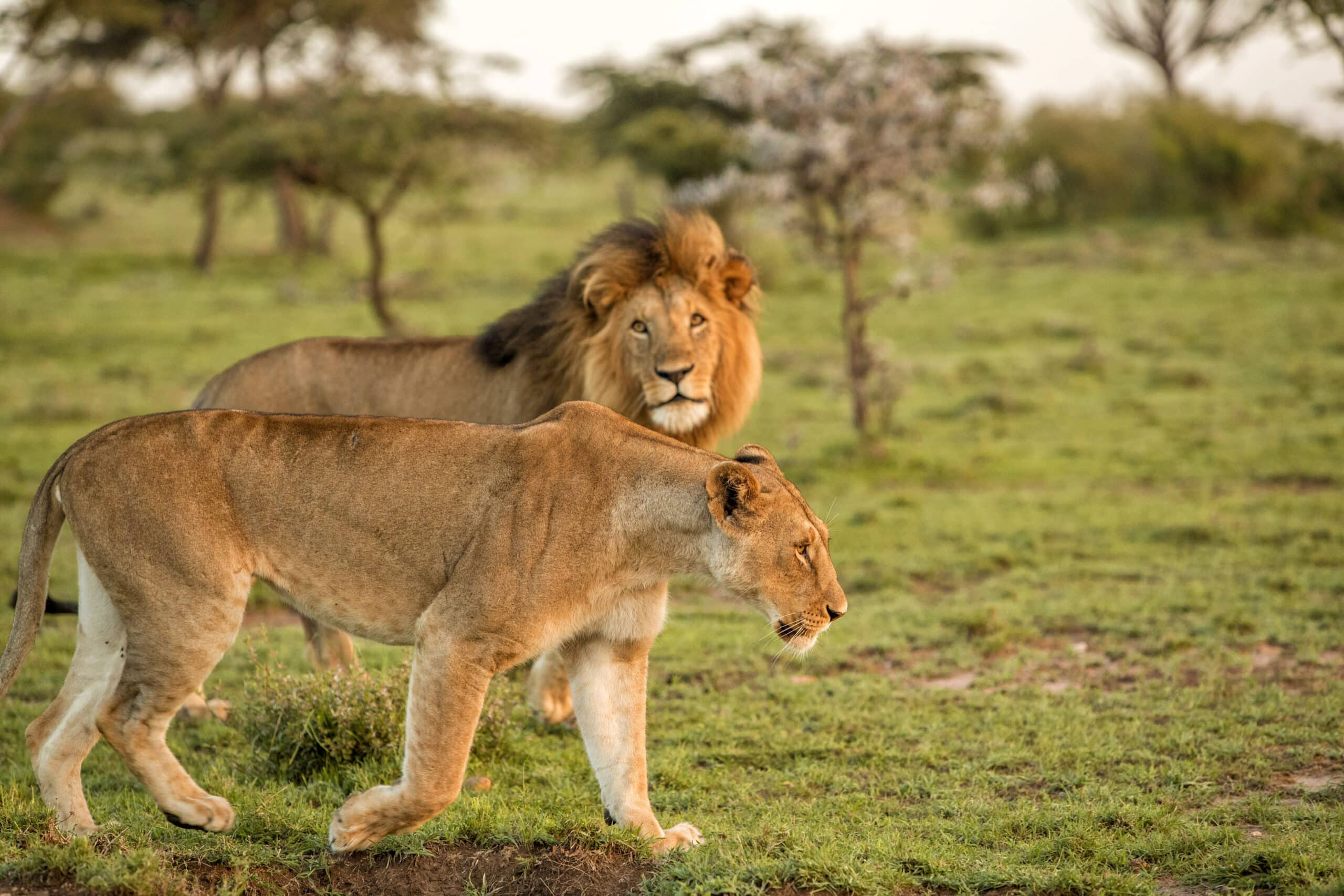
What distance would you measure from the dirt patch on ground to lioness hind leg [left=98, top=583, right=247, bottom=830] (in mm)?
317

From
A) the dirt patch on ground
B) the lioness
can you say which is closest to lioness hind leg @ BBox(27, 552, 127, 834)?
the lioness

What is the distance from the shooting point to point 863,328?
39.0 ft

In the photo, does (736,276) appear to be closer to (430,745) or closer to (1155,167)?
(430,745)

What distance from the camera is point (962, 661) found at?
656 centimetres

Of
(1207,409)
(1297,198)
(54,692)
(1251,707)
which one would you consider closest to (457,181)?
(1207,409)

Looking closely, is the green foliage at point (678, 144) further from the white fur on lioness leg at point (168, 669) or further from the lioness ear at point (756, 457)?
the white fur on lioness leg at point (168, 669)

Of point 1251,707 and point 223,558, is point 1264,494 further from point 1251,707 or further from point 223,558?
point 223,558

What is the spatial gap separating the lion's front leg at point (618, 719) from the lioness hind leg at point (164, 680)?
1049mm

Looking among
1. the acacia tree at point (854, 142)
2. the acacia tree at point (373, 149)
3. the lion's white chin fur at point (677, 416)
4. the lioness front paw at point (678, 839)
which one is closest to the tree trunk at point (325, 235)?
the acacia tree at point (373, 149)

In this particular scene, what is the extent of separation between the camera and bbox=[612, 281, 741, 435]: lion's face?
5.64m

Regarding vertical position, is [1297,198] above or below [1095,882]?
above

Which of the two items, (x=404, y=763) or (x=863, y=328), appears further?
(x=863, y=328)

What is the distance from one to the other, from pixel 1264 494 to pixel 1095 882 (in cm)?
694

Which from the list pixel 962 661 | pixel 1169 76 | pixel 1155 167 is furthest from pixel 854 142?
pixel 1169 76
